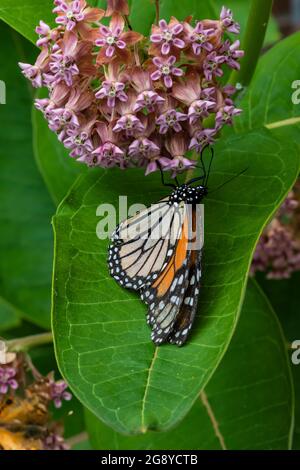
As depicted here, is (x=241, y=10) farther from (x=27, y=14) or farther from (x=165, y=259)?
(x=165, y=259)

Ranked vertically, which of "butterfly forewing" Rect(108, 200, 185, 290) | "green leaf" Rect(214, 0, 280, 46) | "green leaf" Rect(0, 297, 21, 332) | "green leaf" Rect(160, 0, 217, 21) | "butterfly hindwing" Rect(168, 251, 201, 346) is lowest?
"green leaf" Rect(0, 297, 21, 332)

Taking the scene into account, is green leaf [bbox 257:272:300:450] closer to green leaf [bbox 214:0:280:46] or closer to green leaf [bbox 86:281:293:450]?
green leaf [bbox 86:281:293:450]

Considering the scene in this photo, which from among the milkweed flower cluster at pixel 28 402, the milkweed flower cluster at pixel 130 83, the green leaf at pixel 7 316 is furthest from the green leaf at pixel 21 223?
the milkweed flower cluster at pixel 130 83

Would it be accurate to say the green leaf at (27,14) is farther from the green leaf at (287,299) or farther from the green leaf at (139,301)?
the green leaf at (287,299)

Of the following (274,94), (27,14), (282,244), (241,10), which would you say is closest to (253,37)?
(274,94)

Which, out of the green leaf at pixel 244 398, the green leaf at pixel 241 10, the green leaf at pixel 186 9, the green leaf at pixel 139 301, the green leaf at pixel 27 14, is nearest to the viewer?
the green leaf at pixel 139 301

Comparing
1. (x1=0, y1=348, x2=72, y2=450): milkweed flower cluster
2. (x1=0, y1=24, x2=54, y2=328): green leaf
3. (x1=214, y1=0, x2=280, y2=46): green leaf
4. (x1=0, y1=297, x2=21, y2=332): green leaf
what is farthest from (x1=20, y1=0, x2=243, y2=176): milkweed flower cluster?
(x1=214, y1=0, x2=280, y2=46): green leaf
